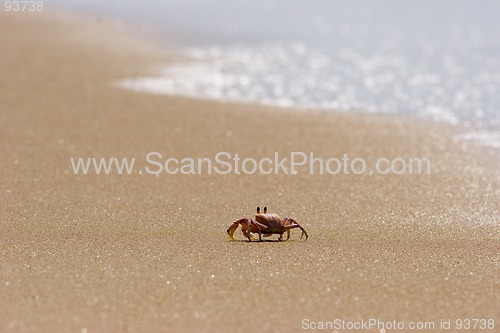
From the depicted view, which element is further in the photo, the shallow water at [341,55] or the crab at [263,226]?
the shallow water at [341,55]

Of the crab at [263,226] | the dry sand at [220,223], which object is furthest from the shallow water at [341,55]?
the crab at [263,226]

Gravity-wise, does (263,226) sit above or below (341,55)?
below

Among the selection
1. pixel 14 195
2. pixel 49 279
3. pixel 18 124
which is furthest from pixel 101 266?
pixel 18 124

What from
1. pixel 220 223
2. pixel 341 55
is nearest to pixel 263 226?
pixel 220 223

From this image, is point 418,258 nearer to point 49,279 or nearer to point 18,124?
point 49,279

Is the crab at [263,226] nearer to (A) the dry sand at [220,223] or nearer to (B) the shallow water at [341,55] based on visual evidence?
(A) the dry sand at [220,223]

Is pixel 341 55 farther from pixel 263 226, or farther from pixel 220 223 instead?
pixel 263 226

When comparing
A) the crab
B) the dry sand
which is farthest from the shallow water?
the crab

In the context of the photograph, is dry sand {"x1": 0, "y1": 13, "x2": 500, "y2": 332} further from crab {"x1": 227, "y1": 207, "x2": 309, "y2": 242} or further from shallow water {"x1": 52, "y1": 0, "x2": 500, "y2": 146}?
shallow water {"x1": 52, "y1": 0, "x2": 500, "y2": 146}
